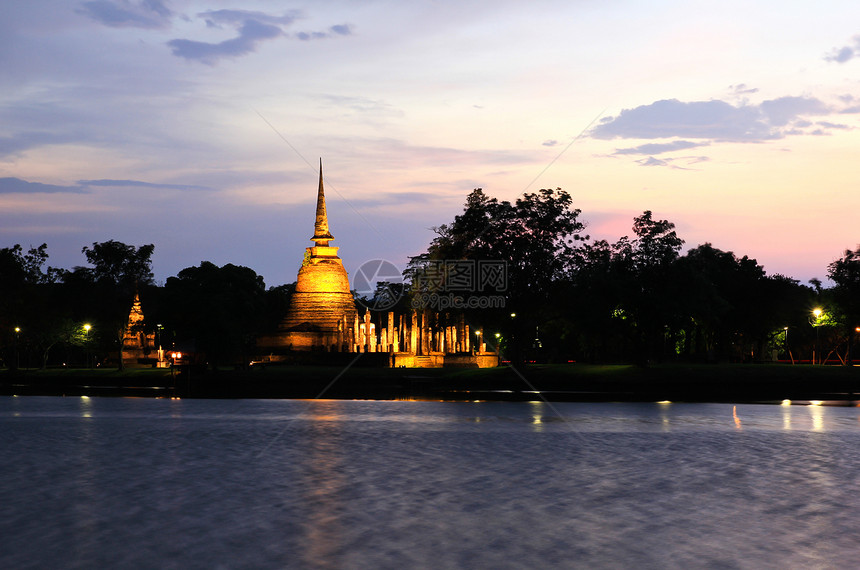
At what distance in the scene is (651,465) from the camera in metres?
18.9

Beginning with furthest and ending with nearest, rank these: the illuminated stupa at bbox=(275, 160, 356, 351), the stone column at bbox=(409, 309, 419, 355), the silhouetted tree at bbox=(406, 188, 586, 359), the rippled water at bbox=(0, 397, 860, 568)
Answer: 1. the illuminated stupa at bbox=(275, 160, 356, 351)
2. the stone column at bbox=(409, 309, 419, 355)
3. the silhouetted tree at bbox=(406, 188, 586, 359)
4. the rippled water at bbox=(0, 397, 860, 568)

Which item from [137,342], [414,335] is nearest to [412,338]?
[414,335]

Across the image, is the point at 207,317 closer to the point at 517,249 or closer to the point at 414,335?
the point at 414,335

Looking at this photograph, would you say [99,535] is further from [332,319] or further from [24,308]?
[332,319]

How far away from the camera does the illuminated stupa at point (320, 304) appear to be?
371ft

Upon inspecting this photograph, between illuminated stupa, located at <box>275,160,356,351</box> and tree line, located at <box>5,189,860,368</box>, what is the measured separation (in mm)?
5296

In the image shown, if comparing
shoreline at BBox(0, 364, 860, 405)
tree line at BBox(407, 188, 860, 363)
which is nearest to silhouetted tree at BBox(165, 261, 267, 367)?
shoreline at BBox(0, 364, 860, 405)

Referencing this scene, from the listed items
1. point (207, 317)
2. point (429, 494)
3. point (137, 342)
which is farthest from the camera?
point (137, 342)

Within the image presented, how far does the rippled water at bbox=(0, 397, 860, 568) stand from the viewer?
36.3ft

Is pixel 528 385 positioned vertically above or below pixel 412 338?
below

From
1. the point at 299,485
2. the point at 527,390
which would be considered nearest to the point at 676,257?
the point at 527,390

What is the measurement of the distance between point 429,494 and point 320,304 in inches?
4238

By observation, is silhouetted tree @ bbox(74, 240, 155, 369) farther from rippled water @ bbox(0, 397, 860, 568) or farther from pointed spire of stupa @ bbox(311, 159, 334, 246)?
rippled water @ bbox(0, 397, 860, 568)

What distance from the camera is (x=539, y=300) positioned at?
5991 centimetres
